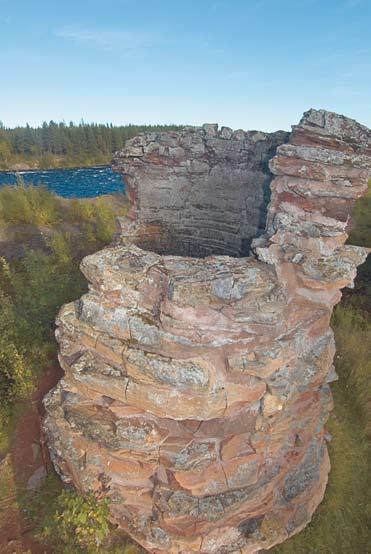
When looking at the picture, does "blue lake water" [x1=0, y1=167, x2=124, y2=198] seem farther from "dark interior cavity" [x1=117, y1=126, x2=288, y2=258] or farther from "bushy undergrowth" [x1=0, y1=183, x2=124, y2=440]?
"dark interior cavity" [x1=117, y1=126, x2=288, y2=258]

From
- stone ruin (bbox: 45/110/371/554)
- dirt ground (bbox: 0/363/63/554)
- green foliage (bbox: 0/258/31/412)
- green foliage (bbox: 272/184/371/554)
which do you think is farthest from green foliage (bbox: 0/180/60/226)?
green foliage (bbox: 272/184/371/554)

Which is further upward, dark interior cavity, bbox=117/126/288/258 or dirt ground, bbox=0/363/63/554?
dark interior cavity, bbox=117/126/288/258

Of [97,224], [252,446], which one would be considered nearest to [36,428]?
[252,446]

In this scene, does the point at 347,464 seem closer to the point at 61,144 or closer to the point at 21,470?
the point at 21,470

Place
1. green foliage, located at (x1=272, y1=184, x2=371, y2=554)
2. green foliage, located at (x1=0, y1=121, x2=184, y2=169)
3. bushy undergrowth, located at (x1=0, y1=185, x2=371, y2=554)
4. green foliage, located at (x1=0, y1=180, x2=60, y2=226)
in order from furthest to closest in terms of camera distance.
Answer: green foliage, located at (x1=0, y1=121, x2=184, y2=169)
green foliage, located at (x1=0, y1=180, x2=60, y2=226)
green foliage, located at (x1=272, y1=184, x2=371, y2=554)
bushy undergrowth, located at (x1=0, y1=185, x2=371, y2=554)

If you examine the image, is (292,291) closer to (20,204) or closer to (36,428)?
(36,428)

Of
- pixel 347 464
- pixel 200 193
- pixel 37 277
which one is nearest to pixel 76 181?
pixel 37 277
